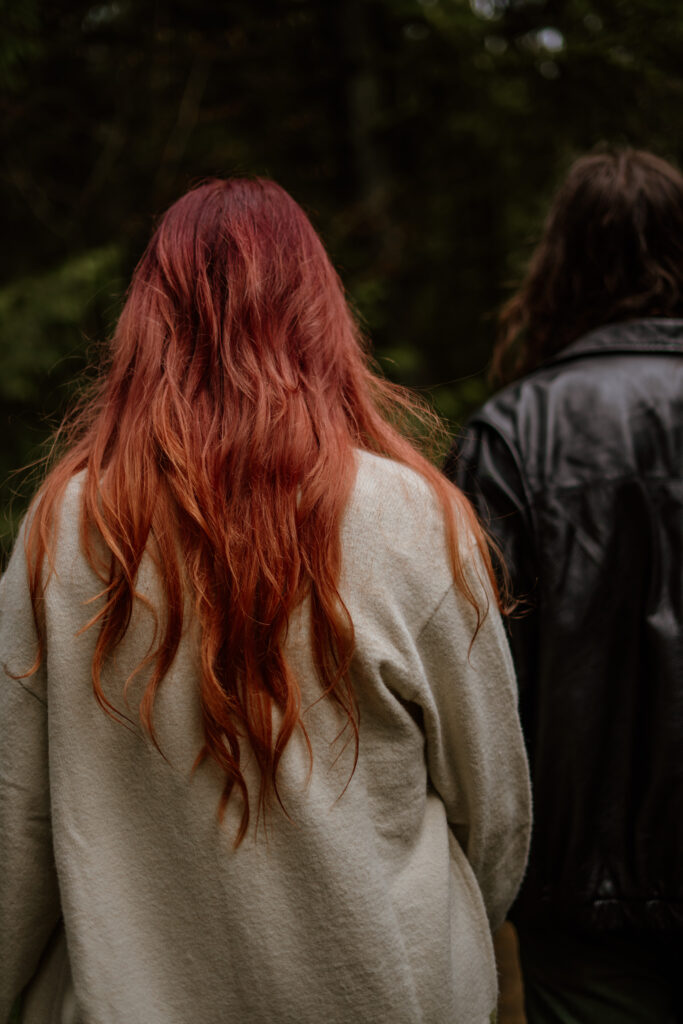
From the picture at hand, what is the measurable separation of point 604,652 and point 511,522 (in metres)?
0.35

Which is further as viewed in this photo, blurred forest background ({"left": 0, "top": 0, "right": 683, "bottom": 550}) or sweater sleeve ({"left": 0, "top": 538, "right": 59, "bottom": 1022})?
blurred forest background ({"left": 0, "top": 0, "right": 683, "bottom": 550})

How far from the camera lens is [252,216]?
1544 millimetres

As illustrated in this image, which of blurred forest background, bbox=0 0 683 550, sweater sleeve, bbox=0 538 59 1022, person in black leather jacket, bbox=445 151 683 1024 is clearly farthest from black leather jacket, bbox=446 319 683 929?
blurred forest background, bbox=0 0 683 550

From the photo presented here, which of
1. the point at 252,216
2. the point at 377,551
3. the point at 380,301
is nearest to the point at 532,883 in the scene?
the point at 377,551

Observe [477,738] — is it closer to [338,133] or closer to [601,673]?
[601,673]

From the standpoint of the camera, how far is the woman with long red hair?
1.30 m

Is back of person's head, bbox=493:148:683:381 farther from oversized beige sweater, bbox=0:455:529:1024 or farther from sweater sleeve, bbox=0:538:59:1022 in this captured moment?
sweater sleeve, bbox=0:538:59:1022

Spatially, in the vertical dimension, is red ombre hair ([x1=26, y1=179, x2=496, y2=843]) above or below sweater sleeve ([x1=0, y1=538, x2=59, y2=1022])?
above

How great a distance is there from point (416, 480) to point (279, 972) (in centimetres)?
84

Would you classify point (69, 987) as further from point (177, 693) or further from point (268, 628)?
point (268, 628)

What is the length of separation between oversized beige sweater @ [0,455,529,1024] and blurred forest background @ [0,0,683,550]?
2.73 meters

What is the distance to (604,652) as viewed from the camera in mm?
1760

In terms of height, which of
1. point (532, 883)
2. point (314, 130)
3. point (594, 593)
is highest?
point (314, 130)

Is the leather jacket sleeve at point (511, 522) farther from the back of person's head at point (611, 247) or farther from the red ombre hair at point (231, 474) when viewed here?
the back of person's head at point (611, 247)
